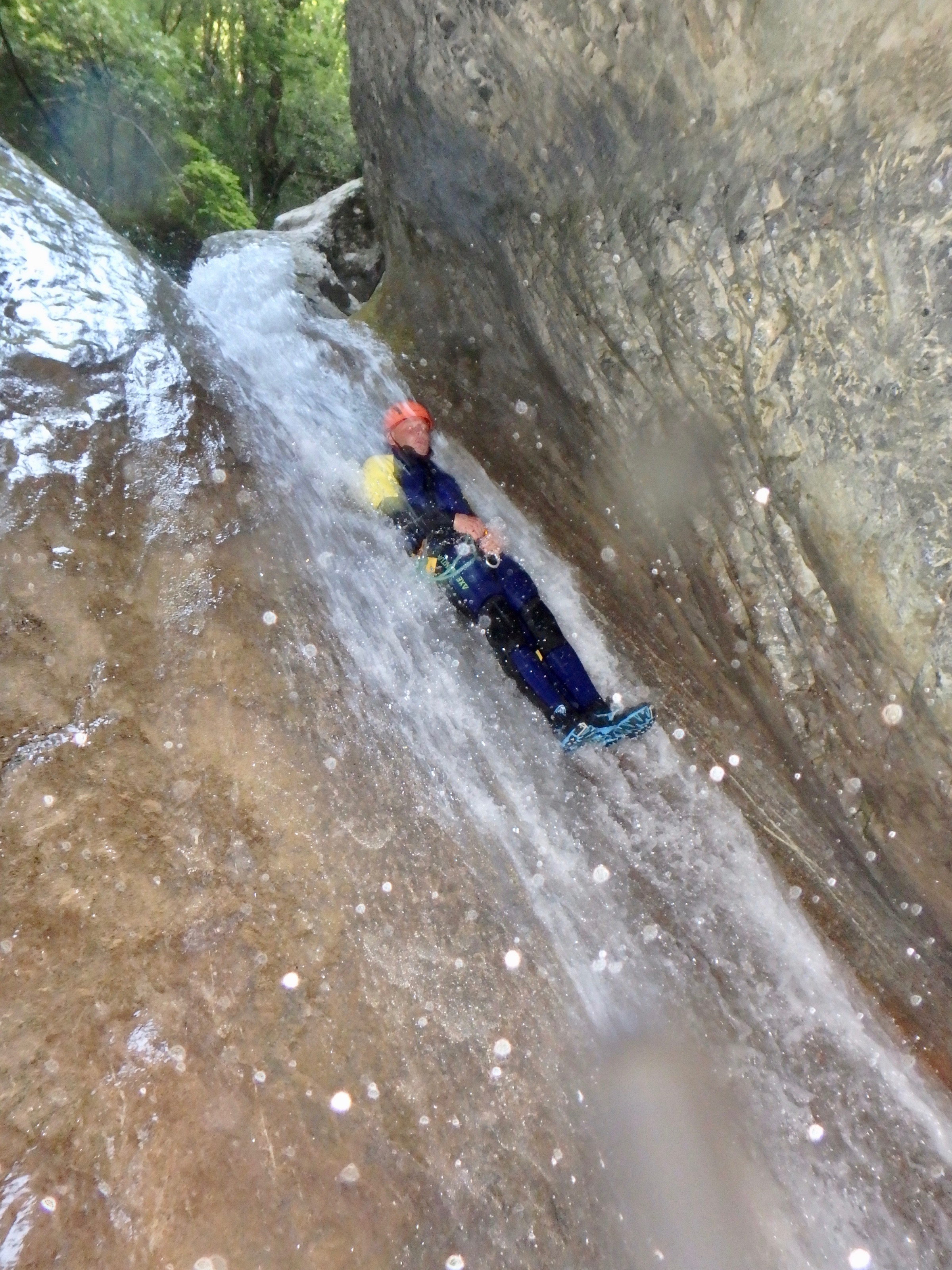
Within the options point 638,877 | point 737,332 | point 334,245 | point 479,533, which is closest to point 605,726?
point 638,877

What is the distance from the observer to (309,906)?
3318 millimetres

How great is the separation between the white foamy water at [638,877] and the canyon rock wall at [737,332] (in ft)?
1.88

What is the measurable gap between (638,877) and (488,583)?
6.76 feet

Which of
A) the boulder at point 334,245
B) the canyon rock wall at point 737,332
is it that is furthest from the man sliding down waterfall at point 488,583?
the boulder at point 334,245

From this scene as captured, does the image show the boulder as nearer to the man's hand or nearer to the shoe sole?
the man's hand

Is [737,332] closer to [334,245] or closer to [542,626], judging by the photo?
[542,626]

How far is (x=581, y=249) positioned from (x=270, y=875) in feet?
13.7

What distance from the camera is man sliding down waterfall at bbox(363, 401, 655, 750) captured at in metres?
4.27

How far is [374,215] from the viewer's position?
722 cm

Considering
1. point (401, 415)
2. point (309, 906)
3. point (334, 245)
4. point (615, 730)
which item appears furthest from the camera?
point (334, 245)

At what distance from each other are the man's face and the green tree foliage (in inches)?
231

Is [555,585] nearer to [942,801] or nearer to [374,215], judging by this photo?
[942,801]

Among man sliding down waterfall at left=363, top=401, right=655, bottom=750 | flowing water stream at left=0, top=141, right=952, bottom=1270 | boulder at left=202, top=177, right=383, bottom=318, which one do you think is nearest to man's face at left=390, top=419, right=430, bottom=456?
man sliding down waterfall at left=363, top=401, right=655, bottom=750

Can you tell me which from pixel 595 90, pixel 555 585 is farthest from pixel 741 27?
pixel 555 585
